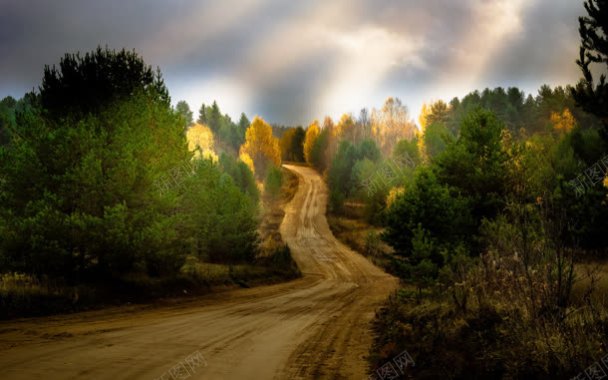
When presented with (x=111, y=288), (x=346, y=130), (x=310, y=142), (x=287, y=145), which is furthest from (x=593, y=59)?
(x=287, y=145)

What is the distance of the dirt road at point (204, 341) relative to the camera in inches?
334

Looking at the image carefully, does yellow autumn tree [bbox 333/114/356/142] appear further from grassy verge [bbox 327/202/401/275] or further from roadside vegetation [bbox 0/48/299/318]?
roadside vegetation [bbox 0/48/299/318]

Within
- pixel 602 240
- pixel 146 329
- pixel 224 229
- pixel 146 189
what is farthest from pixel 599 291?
pixel 224 229

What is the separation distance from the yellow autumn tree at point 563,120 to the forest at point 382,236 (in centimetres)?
4908

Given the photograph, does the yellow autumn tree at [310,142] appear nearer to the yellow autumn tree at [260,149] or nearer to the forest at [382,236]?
the yellow autumn tree at [260,149]

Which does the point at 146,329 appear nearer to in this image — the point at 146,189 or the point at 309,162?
the point at 146,189

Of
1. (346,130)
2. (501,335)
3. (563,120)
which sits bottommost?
(501,335)

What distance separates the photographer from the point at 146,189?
19219mm

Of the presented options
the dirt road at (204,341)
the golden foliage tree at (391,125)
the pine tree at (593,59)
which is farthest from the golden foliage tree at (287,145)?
the pine tree at (593,59)

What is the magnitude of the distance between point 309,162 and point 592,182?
346ft

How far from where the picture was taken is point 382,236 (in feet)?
89.2

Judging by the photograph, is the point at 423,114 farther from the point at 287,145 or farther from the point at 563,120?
the point at 287,145

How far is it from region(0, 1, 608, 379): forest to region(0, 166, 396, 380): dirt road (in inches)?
51.9

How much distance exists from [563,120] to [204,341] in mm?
93072
